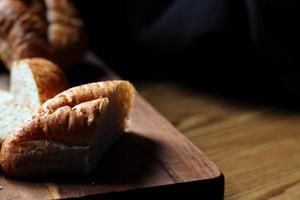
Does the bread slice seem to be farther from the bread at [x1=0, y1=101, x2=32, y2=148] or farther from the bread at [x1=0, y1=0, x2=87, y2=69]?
the bread at [x1=0, y1=0, x2=87, y2=69]

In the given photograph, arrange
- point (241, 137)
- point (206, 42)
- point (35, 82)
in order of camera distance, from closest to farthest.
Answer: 1. point (35, 82)
2. point (241, 137)
3. point (206, 42)

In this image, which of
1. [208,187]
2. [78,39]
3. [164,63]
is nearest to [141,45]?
[164,63]

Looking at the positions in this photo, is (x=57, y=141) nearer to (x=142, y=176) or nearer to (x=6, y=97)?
(x=142, y=176)

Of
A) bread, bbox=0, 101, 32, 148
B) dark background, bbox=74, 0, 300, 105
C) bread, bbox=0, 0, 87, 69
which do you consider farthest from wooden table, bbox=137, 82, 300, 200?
bread, bbox=0, 101, 32, 148

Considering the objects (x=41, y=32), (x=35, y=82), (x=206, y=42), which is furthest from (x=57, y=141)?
(x=206, y=42)

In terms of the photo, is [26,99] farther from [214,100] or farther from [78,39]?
[214,100]
